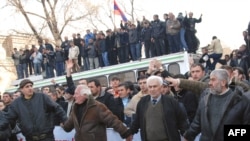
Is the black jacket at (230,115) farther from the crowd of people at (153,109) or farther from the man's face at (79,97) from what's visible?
the man's face at (79,97)

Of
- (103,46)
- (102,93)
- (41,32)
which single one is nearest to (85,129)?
(102,93)

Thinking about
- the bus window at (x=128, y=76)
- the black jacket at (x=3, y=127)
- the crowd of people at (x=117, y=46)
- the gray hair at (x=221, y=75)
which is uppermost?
the crowd of people at (x=117, y=46)

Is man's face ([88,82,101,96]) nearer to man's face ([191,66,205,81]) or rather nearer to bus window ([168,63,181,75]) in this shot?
man's face ([191,66,205,81])

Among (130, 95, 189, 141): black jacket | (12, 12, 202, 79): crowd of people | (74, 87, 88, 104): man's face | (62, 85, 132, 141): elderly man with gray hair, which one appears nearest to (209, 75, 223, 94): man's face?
(130, 95, 189, 141): black jacket

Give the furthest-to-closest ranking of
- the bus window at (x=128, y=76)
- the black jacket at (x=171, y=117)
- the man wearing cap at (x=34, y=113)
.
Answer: the bus window at (x=128, y=76) → the man wearing cap at (x=34, y=113) → the black jacket at (x=171, y=117)

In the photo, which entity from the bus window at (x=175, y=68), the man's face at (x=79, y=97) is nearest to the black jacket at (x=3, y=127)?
the man's face at (x=79, y=97)

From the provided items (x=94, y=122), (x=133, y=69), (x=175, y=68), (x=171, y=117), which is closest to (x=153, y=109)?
(x=171, y=117)

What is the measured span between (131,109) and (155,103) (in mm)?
1443

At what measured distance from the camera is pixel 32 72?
816 inches

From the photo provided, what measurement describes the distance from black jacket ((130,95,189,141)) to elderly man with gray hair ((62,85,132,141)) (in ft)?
1.31

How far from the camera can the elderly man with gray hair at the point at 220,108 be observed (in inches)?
199

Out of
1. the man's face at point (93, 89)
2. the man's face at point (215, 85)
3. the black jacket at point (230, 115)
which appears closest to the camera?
the black jacket at point (230, 115)

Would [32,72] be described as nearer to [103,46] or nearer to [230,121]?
[103,46]

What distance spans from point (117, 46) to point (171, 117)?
35.7ft
